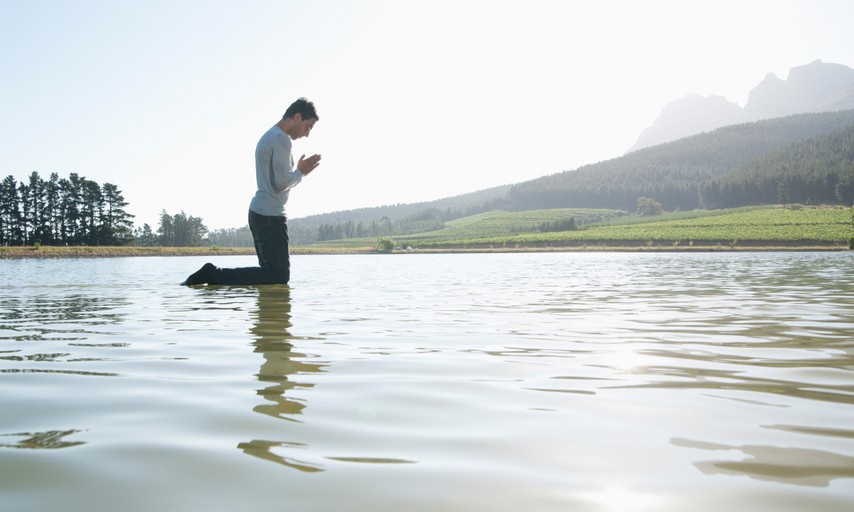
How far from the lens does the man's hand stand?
9.64 m

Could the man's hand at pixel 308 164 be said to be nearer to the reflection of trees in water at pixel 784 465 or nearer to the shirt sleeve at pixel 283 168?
the shirt sleeve at pixel 283 168

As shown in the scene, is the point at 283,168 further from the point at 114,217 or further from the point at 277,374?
the point at 114,217

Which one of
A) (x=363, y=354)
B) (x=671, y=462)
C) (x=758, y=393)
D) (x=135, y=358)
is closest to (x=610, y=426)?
(x=671, y=462)

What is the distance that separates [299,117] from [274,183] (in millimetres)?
1168

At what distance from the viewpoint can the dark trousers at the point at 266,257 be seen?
996 centimetres

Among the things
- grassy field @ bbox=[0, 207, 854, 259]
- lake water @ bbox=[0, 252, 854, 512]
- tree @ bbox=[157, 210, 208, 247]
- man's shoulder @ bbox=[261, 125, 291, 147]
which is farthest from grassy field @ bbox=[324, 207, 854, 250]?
lake water @ bbox=[0, 252, 854, 512]

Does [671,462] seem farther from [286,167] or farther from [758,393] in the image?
[286,167]

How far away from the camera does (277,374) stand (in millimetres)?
3277

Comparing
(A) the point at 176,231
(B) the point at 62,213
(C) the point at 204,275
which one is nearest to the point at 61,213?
(B) the point at 62,213

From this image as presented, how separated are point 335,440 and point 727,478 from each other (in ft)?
4.08

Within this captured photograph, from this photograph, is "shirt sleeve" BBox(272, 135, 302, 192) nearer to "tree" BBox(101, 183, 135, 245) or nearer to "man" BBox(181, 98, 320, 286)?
"man" BBox(181, 98, 320, 286)

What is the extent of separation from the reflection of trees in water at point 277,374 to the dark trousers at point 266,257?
3653mm

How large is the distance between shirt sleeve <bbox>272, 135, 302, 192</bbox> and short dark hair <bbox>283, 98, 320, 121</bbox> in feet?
1.71

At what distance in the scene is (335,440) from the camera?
2.10 m
